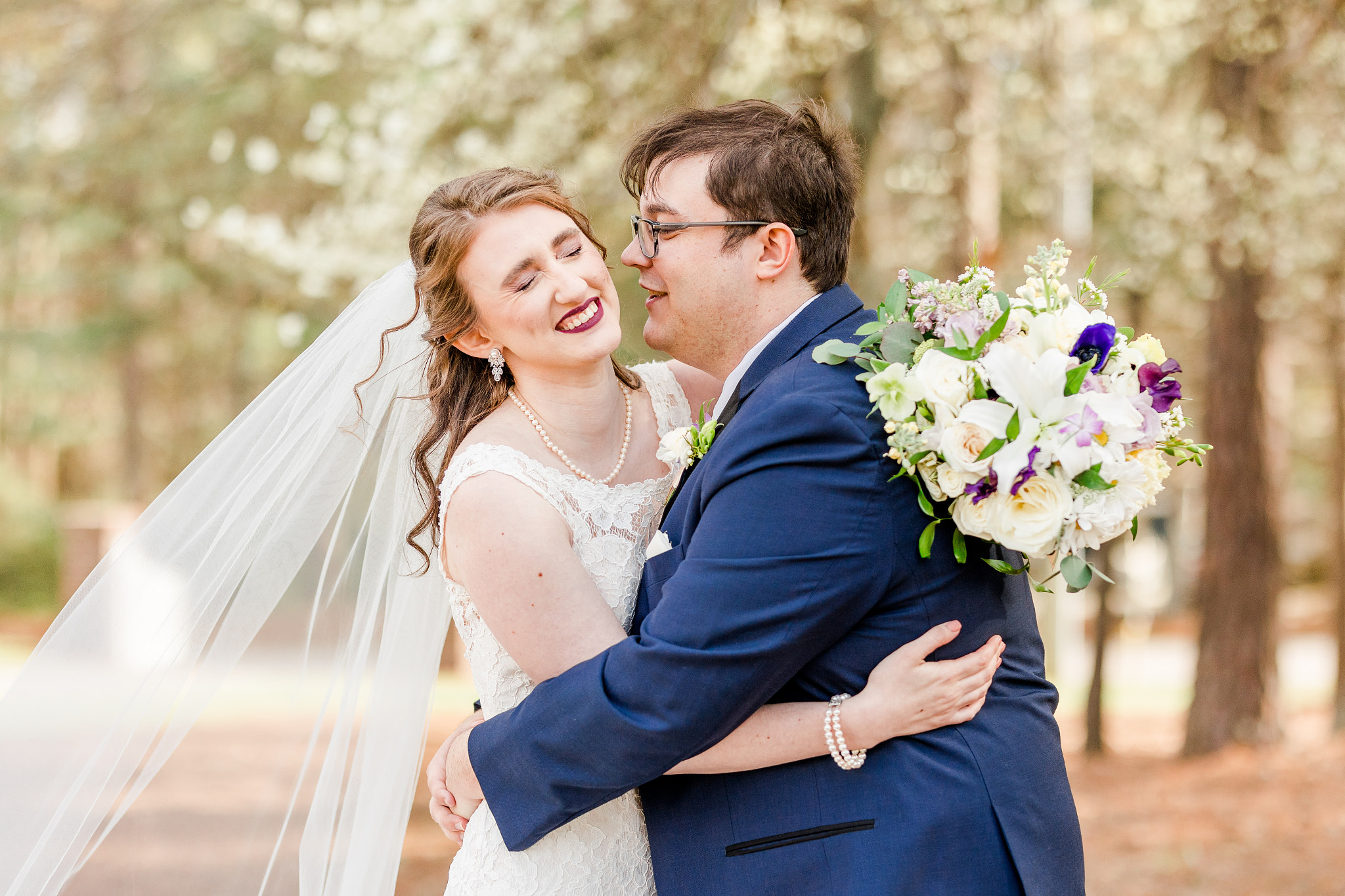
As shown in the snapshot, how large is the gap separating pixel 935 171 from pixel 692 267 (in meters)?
7.40

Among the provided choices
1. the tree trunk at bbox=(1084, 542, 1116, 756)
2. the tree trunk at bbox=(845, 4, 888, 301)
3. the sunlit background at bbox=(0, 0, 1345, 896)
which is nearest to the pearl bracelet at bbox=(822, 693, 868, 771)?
the sunlit background at bbox=(0, 0, 1345, 896)

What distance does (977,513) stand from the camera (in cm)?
210

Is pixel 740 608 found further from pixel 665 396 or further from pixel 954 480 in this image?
pixel 665 396

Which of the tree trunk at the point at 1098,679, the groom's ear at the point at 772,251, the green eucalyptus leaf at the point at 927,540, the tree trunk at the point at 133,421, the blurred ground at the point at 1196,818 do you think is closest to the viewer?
the green eucalyptus leaf at the point at 927,540

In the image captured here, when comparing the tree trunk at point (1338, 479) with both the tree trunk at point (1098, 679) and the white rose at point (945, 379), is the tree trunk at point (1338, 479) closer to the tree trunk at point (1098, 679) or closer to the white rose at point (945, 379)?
the tree trunk at point (1098, 679)

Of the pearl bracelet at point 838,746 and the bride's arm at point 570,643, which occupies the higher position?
the bride's arm at point 570,643

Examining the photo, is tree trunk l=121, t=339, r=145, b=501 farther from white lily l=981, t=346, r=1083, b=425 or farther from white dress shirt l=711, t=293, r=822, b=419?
white lily l=981, t=346, r=1083, b=425

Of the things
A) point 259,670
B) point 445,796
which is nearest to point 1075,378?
point 445,796

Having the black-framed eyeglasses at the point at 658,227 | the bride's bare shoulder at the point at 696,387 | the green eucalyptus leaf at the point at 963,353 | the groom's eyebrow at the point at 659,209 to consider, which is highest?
the groom's eyebrow at the point at 659,209

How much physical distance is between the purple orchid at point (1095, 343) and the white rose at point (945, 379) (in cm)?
22

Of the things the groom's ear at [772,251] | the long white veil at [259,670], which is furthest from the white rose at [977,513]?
the long white veil at [259,670]

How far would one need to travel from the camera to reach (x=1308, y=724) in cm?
1284

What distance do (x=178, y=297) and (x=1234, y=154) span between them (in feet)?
44.5

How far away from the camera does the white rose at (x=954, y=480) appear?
208 centimetres
